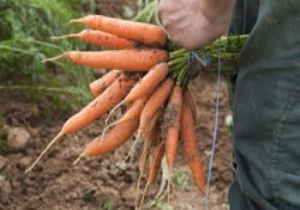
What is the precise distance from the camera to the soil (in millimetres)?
2586

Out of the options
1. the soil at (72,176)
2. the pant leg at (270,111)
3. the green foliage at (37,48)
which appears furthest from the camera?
the green foliage at (37,48)

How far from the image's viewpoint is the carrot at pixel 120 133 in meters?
2.04

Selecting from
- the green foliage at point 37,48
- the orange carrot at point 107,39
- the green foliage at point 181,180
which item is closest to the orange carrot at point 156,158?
the orange carrot at point 107,39

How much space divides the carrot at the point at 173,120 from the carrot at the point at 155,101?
0.02m

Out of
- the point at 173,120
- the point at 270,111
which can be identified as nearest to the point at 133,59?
the point at 173,120

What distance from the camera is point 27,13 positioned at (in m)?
2.96

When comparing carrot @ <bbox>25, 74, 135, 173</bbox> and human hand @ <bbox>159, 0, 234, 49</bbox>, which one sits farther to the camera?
carrot @ <bbox>25, 74, 135, 173</bbox>

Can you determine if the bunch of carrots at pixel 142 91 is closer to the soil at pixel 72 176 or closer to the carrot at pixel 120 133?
the carrot at pixel 120 133

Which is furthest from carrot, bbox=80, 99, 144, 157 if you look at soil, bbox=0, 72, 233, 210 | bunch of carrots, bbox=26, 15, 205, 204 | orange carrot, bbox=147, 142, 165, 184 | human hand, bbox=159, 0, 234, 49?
soil, bbox=0, 72, 233, 210

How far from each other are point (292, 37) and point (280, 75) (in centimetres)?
10

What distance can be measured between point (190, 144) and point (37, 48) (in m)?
0.97

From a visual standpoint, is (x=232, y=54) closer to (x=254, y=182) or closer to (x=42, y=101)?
(x=254, y=182)

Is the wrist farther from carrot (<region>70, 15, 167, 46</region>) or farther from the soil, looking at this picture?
the soil

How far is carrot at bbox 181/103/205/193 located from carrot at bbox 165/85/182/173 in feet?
0.18
